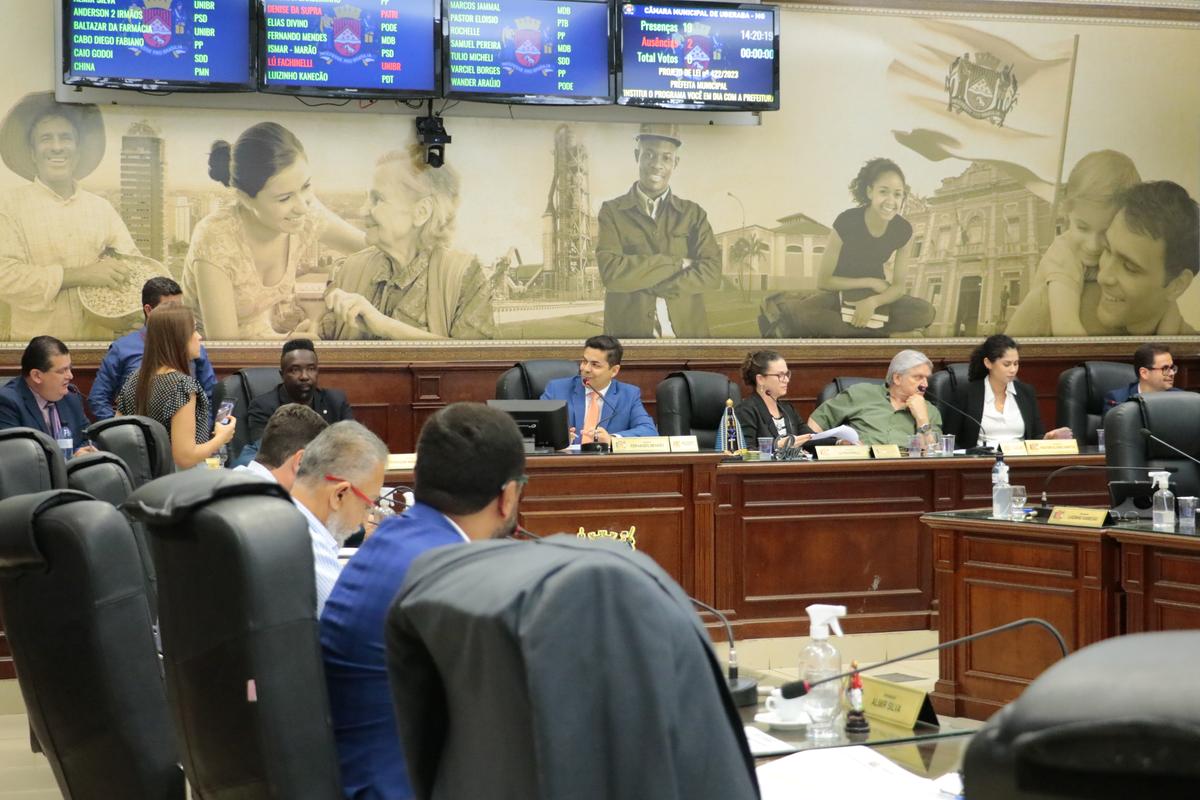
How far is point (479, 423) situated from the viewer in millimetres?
2129

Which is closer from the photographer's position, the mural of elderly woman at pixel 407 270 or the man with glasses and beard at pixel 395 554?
the man with glasses and beard at pixel 395 554

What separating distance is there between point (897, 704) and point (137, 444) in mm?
2458

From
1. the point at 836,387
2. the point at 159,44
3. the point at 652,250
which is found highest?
the point at 159,44

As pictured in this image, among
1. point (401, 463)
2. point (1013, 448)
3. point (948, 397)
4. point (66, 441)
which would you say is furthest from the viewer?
point (948, 397)

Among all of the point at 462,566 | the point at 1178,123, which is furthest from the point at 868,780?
the point at 1178,123

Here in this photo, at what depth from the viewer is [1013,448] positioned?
262 inches

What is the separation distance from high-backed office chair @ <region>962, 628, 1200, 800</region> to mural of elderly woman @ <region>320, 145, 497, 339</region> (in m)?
7.80

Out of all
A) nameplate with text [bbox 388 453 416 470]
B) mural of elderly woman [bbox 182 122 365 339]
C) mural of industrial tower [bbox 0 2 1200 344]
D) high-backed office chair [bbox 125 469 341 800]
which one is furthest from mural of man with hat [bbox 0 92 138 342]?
high-backed office chair [bbox 125 469 341 800]

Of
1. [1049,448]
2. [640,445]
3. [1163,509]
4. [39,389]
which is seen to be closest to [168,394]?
[39,389]

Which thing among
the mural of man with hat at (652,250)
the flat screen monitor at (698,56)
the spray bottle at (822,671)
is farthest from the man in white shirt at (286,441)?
the mural of man with hat at (652,250)

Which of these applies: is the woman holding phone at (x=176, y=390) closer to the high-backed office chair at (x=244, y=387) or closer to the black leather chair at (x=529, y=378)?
the high-backed office chair at (x=244, y=387)

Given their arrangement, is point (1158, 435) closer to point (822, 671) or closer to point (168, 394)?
point (822, 671)

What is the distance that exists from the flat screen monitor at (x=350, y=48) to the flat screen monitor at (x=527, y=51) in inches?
5.4

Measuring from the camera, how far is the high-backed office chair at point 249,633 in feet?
6.00
